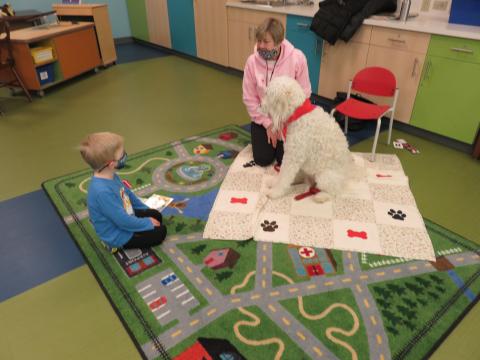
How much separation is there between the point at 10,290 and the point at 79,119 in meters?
2.44

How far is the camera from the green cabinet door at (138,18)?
6.59 meters

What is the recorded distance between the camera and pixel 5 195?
2701 mm

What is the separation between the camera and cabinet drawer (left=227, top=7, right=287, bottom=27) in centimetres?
425

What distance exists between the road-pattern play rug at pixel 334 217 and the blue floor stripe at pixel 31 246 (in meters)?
0.90

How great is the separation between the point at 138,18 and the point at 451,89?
5.82m

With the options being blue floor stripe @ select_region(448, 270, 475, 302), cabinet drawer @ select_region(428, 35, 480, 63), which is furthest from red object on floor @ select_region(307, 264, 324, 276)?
cabinet drawer @ select_region(428, 35, 480, 63)

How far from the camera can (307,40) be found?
4.05 metres

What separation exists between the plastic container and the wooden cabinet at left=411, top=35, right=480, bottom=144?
4399 millimetres

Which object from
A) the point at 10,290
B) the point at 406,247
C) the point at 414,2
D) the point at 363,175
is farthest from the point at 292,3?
the point at 10,290

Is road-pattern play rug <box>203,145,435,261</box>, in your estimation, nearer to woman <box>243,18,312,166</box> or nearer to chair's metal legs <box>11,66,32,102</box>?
woman <box>243,18,312,166</box>

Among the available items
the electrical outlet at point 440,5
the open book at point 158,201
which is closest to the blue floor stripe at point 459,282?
the open book at point 158,201

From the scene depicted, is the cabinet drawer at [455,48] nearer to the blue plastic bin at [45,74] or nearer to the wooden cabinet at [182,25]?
the wooden cabinet at [182,25]

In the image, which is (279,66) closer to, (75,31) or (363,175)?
(363,175)

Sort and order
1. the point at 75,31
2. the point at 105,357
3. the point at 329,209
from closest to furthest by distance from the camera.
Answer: the point at 105,357, the point at 329,209, the point at 75,31
